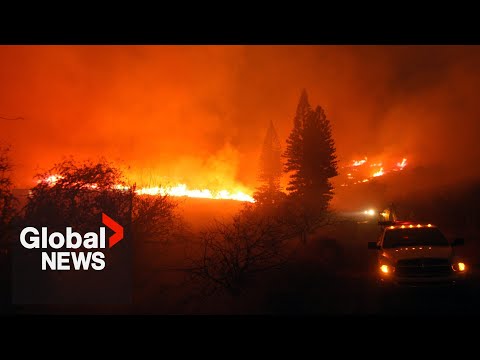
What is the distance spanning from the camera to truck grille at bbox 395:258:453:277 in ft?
26.3

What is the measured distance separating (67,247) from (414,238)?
37.0 ft

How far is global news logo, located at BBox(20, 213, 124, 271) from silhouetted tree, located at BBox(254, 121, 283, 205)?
34.9 meters

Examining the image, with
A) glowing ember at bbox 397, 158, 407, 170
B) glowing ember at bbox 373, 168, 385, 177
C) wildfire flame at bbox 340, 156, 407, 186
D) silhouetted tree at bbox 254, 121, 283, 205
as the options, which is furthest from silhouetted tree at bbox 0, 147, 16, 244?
glowing ember at bbox 397, 158, 407, 170

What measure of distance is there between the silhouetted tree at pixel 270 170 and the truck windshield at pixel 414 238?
121ft

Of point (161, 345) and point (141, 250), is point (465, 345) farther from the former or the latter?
point (141, 250)

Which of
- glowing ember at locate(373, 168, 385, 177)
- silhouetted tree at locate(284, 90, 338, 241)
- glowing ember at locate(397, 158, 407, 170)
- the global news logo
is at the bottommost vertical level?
the global news logo

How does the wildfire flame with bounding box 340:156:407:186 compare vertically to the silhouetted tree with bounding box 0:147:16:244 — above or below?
above

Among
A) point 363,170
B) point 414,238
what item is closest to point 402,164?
point 363,170

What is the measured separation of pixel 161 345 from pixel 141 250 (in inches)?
413

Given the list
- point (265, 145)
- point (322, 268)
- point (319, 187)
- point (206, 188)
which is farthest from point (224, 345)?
point (206, 188)

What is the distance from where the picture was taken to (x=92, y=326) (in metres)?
6.57

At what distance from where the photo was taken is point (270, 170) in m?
49.6

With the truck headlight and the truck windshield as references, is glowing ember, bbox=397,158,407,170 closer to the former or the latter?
the truck windshield

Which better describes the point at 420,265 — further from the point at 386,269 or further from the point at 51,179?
the point at 51,179
